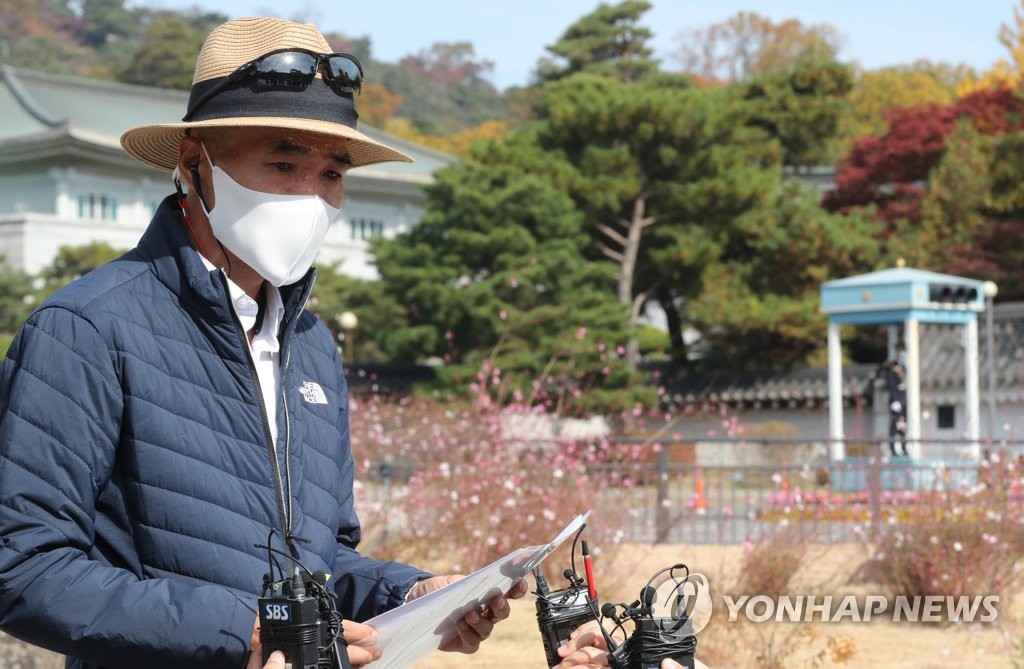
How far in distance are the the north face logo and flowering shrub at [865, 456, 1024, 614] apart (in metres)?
5.48

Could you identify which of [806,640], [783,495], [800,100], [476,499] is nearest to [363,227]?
[800,100]

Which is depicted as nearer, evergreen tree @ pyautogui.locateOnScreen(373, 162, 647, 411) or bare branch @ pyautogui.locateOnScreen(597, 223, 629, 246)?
evergreen tree @ pyautogui.locateOnScreen(373, 162, 647, 411)

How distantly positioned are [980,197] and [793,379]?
4.06 metres

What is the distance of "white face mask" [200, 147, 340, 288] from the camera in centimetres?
212

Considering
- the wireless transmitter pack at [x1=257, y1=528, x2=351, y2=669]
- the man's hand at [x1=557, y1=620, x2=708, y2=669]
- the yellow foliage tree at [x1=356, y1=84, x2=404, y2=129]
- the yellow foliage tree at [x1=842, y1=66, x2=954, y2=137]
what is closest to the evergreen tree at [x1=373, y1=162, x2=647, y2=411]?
Result: the man's hand at [x1=557, y1=620, x2=708, y2=669]

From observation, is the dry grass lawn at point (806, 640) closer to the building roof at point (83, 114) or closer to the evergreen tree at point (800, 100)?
the evergreen tree at point (800, 100)

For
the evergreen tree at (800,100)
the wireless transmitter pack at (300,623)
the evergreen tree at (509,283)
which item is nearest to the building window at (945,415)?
the evergreen tree at (509,283)

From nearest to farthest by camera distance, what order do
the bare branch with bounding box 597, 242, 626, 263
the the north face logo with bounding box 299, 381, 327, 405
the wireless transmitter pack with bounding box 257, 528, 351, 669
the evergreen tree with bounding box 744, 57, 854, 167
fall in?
the wireless transmitter pack with bounding box 257, 528, 351, 669
the the north face logo with bounding box 299, 381, 327, 405
the bare branch with bounding box 597, 242, 626, 263
the evergreen tree with bounding box 744, 57, 854, 167

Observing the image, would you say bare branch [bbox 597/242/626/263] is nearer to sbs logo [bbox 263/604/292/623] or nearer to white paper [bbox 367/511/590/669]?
white paper [bbox 367/511/590/669]

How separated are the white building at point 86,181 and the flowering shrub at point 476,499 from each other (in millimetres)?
14079

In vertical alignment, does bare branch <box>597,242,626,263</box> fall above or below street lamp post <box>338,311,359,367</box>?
above

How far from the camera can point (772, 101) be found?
22844 mm

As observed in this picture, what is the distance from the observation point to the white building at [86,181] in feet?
88.1

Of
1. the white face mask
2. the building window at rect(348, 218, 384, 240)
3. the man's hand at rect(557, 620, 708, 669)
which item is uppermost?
the building window at rect(348, 218, 384, 240)
